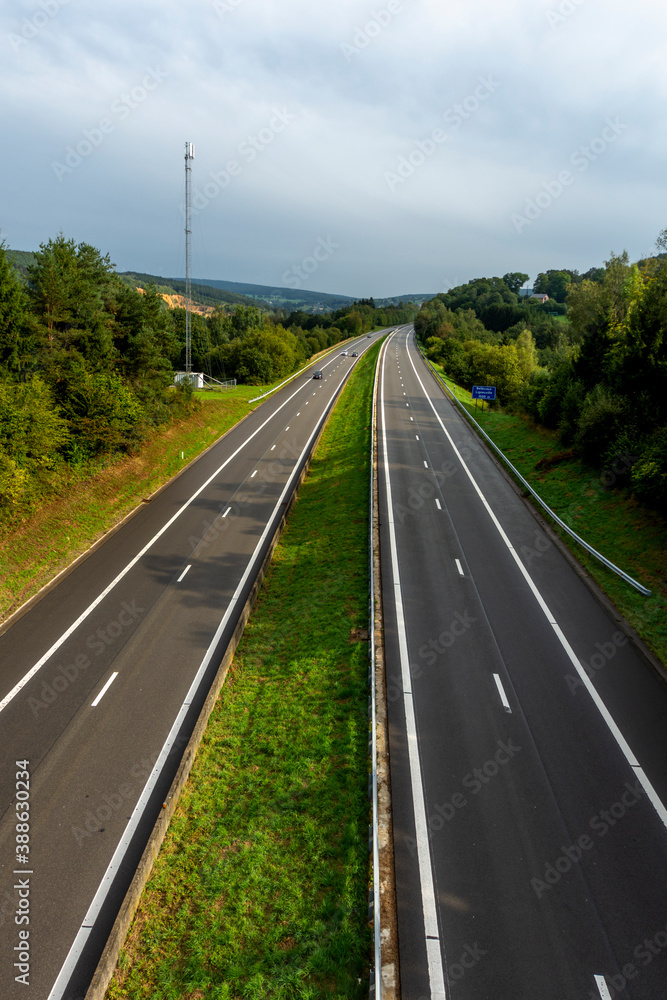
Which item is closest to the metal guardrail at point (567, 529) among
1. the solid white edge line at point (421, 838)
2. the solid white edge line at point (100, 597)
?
the solid white edge line at point (421, 838)

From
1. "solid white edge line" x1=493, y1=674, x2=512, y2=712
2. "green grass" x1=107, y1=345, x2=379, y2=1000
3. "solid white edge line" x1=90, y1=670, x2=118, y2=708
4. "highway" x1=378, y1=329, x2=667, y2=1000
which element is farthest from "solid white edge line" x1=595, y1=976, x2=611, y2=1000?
"solid white edge line" x1=90, y1=670, x2=118, y2=708

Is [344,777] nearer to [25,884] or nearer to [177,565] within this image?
[25,884]

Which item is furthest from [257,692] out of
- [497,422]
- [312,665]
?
[497,422]

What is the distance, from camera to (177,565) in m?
20.0

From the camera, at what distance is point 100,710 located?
41.6ft

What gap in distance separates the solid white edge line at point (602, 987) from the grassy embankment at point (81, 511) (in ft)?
55.9

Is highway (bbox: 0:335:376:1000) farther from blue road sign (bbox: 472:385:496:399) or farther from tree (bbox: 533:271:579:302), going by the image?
tree (bbox: 533:271:579:302)

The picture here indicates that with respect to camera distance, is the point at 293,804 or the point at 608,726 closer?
the point at 293,804

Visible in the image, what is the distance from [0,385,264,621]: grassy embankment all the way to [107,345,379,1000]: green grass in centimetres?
841

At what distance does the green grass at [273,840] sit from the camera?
24.4 ft

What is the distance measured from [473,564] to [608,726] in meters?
8.07

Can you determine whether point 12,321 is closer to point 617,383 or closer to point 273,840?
point 273,840

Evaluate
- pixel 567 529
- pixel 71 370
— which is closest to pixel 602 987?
pixel 567 529

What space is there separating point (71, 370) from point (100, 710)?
18840mm
